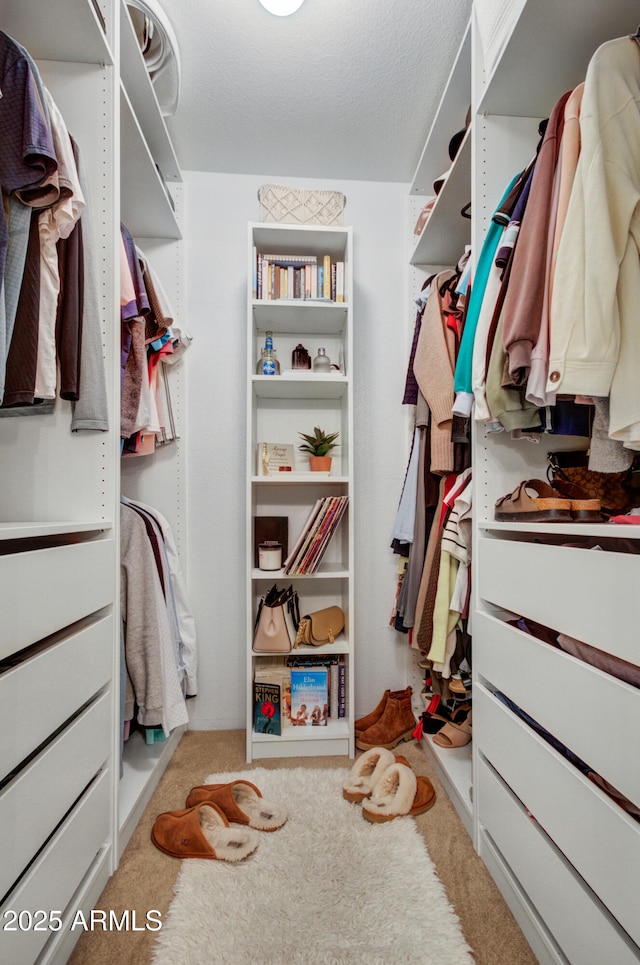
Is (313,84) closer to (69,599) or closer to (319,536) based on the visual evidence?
(319,536)

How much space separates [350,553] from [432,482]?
1.36 ft

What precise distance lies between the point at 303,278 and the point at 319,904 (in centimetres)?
191

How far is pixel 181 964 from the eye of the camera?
94 cm

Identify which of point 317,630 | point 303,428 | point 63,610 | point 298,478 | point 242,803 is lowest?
point 242,803

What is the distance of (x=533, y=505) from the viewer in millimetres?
1062

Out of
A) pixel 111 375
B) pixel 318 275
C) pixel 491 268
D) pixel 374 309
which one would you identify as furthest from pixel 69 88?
pixel 374 309

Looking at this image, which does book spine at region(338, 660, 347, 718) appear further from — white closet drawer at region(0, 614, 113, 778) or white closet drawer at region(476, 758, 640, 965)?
white closet drawer at region(0, 614, 113, 778)

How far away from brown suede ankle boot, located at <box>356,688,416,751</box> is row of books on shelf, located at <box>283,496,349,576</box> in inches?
25.2

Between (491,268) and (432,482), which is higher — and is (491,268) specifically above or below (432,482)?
above

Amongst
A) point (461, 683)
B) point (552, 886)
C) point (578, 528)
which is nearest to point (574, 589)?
→ point (578, 528)

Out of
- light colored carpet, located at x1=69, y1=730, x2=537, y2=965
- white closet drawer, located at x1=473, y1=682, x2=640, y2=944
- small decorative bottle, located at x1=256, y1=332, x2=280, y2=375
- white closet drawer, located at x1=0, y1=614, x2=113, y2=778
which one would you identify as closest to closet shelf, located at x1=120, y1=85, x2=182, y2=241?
small decorative bottle, located at x1=256, y1=332, x2=280, y2=375

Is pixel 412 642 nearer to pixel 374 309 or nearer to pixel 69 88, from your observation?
pixel 374 309

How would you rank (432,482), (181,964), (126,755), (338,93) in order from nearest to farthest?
(181,964) < (126,755) < (338,93) < (432,482)

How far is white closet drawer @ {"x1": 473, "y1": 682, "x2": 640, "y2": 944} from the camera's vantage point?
694 millimetres
